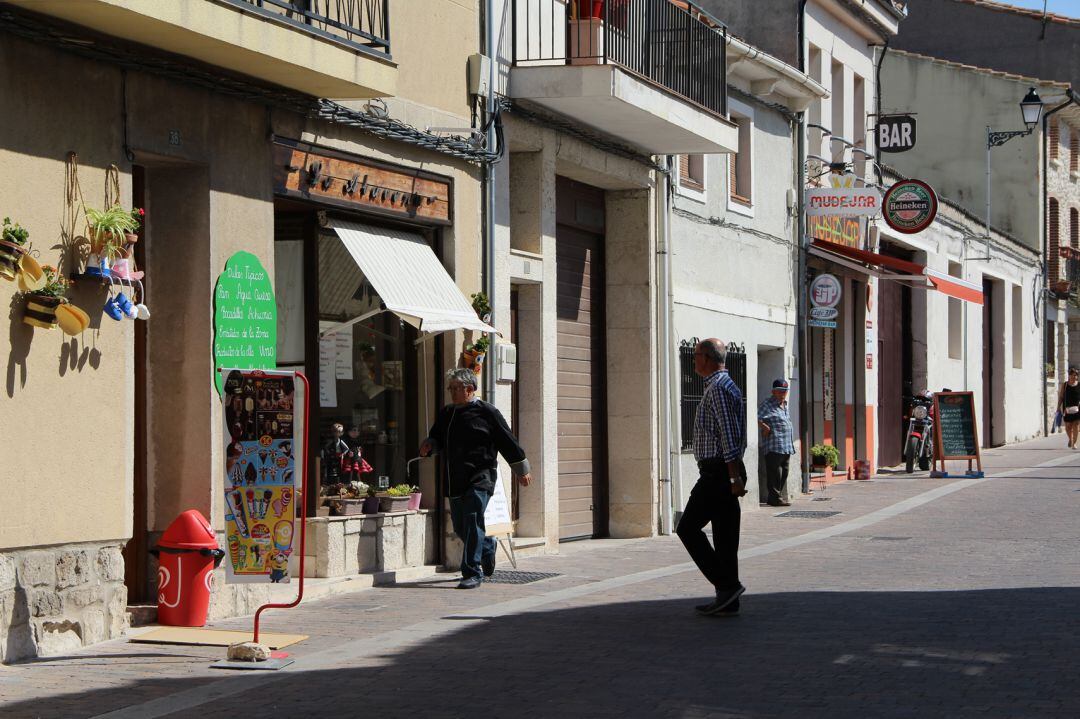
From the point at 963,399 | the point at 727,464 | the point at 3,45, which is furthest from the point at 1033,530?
the point at 3,45

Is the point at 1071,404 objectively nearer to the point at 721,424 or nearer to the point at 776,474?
the point at 776,474

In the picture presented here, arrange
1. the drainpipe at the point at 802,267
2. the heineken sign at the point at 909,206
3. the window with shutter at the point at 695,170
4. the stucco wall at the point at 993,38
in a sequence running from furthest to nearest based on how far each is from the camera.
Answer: the stucco wall at the point at 993,38
the heineken sign at the point at 909,206
the drainpipe at the point at 802,267
the window with shutter at the point at 695,170

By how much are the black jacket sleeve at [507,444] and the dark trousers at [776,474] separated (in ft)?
31.6

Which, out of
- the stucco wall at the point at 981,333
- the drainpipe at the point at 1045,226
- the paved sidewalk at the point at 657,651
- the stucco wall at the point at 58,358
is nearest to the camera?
the paved sidewalk at the point at 657,651

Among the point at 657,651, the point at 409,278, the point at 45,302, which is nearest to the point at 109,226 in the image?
the point at 45,302

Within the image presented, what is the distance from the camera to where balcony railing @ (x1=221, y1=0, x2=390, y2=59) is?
37.0 feet

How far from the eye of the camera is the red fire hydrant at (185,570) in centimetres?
1052

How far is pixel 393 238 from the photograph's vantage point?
13.8 metres

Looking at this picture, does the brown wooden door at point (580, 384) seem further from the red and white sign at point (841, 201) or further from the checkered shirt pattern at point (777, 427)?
the red and white sign at point (841, 201)

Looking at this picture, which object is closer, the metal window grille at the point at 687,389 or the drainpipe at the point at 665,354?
the drainpipe at the point at 665,354

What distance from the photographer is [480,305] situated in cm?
1447

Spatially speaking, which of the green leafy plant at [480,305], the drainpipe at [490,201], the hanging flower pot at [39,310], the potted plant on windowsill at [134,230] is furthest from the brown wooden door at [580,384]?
the hanging flower pot at [39,310]

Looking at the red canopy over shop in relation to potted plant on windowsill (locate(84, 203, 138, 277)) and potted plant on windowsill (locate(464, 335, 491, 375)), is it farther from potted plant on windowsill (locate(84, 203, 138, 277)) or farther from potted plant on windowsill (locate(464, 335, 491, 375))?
potted plant on windowsill (locate(84, 203, 138, 277))

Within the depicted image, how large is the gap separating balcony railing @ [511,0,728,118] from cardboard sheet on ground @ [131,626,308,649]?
7.08 meters
